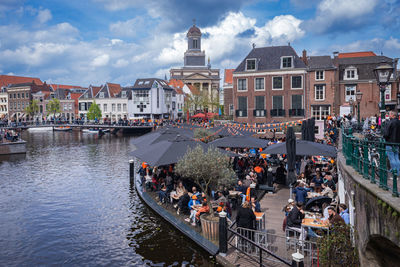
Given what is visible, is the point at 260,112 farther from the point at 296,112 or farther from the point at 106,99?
the point at 106,99

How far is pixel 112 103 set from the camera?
252 ft

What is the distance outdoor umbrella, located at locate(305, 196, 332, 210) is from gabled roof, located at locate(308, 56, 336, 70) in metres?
35.5

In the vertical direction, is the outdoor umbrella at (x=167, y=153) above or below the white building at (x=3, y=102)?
below

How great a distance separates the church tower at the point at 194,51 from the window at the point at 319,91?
221 feet

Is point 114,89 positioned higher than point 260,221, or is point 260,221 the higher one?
point 114,89

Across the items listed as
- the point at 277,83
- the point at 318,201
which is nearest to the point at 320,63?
the point at 277,83

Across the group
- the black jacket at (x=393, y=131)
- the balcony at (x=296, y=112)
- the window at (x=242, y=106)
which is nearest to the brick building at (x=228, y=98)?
the window at (x=242, y=106)

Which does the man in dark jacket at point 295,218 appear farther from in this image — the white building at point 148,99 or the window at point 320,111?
the white building at point 148,99

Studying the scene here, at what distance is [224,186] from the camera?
13.1m

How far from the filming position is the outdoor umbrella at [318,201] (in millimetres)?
11000

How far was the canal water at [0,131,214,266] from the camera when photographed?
36.7 feet

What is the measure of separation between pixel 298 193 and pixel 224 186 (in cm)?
289

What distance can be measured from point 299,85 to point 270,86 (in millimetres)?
3891

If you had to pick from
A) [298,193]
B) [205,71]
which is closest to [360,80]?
[298,193]
